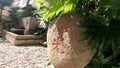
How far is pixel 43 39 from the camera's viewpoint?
17.2 ft

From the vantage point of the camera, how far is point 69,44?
2.08 meters

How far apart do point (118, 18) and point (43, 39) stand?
3.33 metres

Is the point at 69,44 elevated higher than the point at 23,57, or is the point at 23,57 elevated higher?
the point at 69,44

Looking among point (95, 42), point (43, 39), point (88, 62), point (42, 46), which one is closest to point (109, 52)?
point (88, 62)

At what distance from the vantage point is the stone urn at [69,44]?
205cm

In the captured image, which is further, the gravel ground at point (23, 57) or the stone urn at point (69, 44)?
the gravel ground at point (23, 57)

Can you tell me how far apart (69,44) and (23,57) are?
200 cm

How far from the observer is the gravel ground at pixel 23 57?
3.44m

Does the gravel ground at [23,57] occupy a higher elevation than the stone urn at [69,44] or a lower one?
lower

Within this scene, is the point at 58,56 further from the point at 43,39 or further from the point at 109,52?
the point at 43,39

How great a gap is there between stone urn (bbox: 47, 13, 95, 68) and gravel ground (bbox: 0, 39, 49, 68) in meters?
1.24

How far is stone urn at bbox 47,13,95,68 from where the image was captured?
6.73 ft

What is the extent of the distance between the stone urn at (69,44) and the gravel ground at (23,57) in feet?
4.07

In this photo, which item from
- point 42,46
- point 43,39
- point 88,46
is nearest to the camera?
point 88,46
